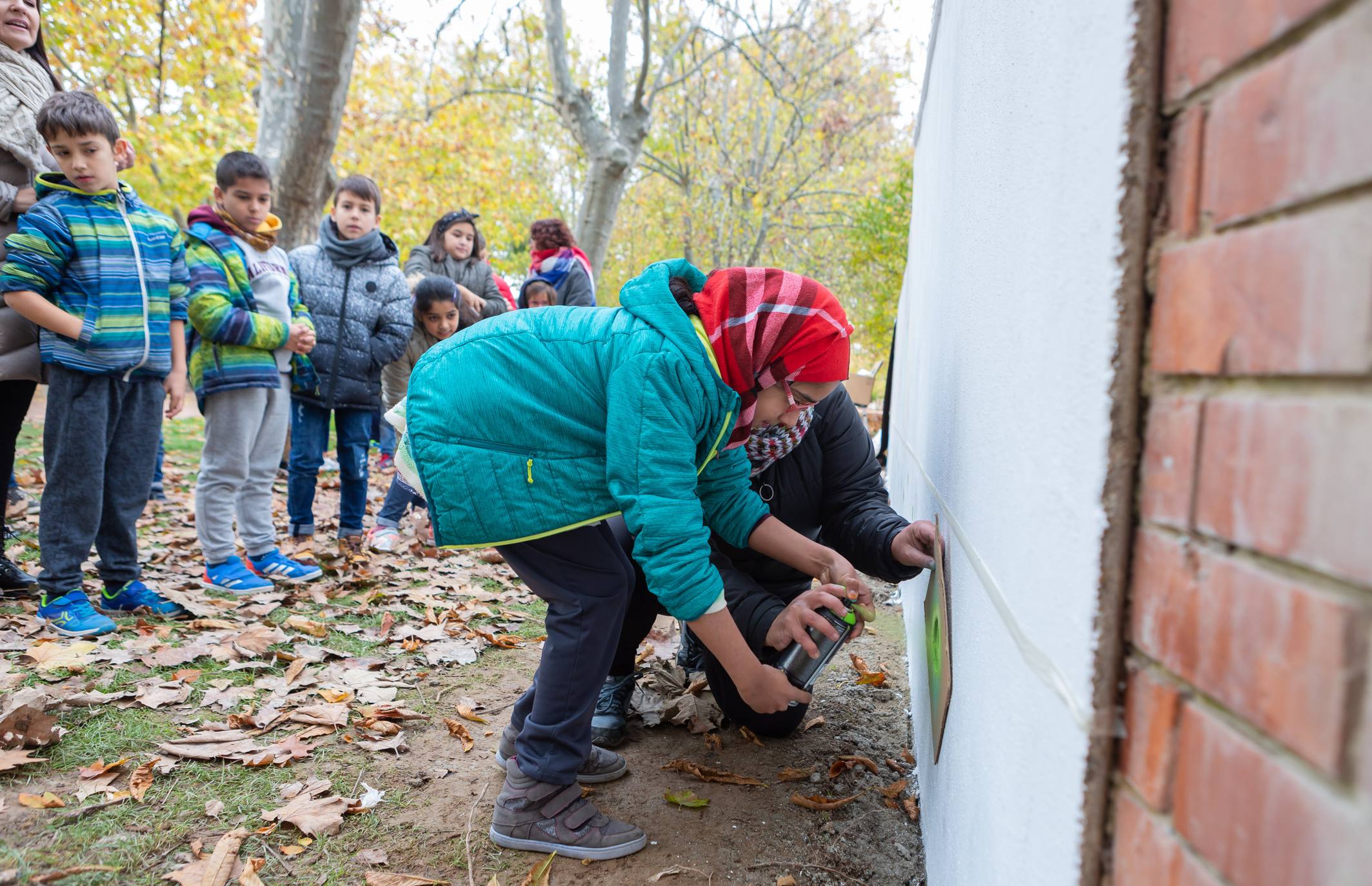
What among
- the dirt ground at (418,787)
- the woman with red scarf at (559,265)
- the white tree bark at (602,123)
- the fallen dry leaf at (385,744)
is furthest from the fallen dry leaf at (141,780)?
the white tree bark at (602,123)

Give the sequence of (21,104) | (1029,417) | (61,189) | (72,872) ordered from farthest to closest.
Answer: (21,104), (61,189), (72,872), (1029,417)

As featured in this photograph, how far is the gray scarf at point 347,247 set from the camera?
4.77m

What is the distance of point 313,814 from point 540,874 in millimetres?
648

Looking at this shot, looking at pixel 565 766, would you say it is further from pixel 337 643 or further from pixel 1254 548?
pixel 1254 548

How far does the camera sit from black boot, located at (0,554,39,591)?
11.8 ft

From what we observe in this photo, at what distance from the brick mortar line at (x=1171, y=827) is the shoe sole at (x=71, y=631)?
3.61 m

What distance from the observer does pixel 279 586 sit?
417cm

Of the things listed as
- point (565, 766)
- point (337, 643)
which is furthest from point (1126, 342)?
point (337, 643)

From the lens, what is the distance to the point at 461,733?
110 inches

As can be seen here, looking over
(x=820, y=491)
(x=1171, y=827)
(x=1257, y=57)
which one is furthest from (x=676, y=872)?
(x=1257, y=57)

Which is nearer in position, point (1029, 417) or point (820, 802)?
point (1029, 417)

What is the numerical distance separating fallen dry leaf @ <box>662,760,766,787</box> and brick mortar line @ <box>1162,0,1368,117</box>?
89.0 inches

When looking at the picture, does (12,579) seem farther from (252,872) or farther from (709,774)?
(709,774)

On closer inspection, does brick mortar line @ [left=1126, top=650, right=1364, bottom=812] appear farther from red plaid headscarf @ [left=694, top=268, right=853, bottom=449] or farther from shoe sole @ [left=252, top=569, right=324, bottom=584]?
shoe sole @ [left=252, top=569, right=324, bottom=584]
